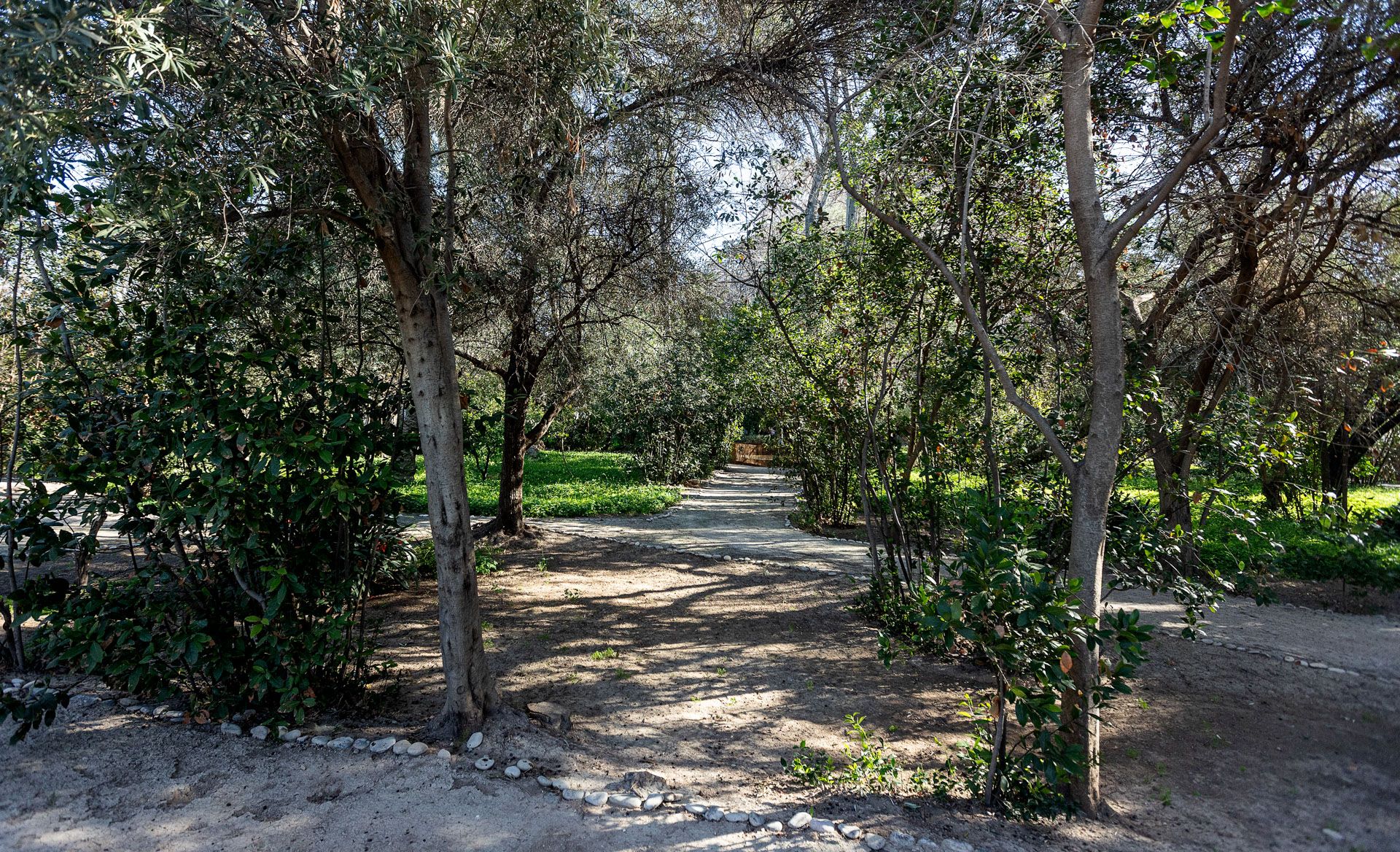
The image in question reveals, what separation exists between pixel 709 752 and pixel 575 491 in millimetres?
10934

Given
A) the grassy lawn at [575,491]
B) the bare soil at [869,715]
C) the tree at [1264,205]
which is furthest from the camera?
the grassy lawn at [575,491]

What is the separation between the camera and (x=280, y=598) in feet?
11.6

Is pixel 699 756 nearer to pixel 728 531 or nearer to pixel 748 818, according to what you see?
pixel 748 818

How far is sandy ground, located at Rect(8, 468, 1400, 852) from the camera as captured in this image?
121 inches

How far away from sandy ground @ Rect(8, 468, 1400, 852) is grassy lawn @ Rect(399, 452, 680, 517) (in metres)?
4.72

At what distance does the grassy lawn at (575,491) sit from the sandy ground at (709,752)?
4.72 meters

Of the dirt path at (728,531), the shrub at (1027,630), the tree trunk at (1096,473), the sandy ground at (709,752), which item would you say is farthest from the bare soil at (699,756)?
the dirt path at (728,531)

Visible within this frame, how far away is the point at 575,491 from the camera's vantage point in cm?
1468

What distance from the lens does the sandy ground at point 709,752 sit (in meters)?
3.09

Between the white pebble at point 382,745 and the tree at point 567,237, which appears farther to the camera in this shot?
the tree at point 567,237

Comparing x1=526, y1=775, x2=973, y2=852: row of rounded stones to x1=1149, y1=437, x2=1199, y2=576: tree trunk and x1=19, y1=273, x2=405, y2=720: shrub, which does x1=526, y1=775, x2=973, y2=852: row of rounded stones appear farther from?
x1=1149, y1=437, x2=1199, y2=576: tree trunk

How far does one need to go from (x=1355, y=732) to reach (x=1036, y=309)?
3.17 m

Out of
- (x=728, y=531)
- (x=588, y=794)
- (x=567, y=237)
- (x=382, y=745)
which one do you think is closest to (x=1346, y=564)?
(x=728, y=531)

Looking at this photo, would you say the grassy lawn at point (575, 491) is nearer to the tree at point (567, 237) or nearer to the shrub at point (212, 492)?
the tree at point (567, 237)
